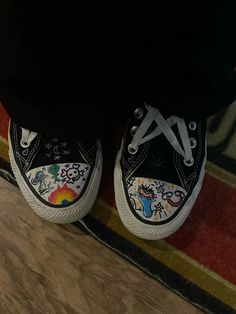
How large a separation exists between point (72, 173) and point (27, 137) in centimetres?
9

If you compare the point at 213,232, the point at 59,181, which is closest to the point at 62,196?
the point at 59,181

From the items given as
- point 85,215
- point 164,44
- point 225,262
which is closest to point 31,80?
point 164,44

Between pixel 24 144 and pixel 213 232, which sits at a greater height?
pixel 24 144

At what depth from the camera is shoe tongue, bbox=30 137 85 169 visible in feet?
2.13

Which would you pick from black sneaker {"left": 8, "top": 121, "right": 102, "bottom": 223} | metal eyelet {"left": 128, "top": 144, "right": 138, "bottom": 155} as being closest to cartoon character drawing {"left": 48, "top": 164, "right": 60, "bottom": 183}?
black sneaker {"left": 8, "top": 121, "right": 102, "bottom": 223}

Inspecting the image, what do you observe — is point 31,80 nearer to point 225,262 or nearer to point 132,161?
point 132,161

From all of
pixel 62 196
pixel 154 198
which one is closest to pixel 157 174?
pixel 154 198

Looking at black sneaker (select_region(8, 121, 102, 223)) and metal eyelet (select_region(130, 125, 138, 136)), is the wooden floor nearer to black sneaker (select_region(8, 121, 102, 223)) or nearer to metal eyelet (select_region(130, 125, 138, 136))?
black sneaker (select_region(8, 121, 102, 223))

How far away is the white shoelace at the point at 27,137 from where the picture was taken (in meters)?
0.66

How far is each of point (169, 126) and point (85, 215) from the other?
0.62 feet

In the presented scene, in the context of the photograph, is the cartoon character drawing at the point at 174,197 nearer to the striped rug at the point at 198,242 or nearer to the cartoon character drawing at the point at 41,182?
the striped rug at the point at 198,242

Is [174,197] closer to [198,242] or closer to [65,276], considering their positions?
[198,242]

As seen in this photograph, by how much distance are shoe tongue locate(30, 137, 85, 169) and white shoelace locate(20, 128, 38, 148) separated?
0.6 inches

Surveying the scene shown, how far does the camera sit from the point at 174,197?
0.63 meters
